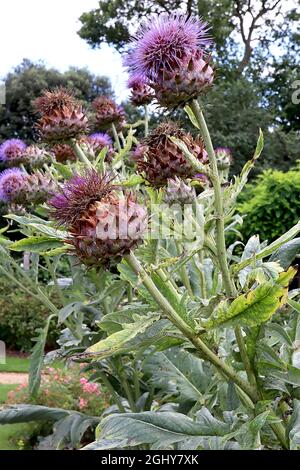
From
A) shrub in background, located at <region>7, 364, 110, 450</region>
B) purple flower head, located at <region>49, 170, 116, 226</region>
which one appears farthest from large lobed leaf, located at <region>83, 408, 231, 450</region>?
shrub in background, located at <region>7, 364, 110, 450</region>

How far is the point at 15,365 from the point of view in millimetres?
7734

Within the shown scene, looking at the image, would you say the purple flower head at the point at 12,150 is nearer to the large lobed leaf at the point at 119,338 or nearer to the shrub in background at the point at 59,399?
the shrub in background at the point at 59,399

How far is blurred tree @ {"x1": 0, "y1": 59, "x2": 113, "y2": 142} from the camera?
14.1m

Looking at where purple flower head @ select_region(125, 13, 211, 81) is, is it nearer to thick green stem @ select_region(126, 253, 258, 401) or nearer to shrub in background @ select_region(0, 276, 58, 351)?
thick green stem @ select_region(126, 253, 258, 401)

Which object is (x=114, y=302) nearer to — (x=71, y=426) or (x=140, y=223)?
(x=71, y=426)

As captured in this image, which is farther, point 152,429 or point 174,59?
point 174,59

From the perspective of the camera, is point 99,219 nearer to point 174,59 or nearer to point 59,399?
point 174,59

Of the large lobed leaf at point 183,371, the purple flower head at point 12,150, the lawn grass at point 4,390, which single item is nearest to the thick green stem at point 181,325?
the large lobed leaf at point 183,371

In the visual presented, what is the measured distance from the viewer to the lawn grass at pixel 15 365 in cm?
749

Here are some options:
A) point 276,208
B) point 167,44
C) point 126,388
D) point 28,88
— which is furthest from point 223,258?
point 28,88

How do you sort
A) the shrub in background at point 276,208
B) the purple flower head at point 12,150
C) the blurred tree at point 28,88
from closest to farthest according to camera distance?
the purple flower head at point 12,150, the shrub in background at point 276,208, the blurred tree at point 28,88

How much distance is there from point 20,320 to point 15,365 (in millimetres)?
1053

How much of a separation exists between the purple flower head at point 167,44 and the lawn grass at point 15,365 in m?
6.29

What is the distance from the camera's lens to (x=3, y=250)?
2473 millimetres
